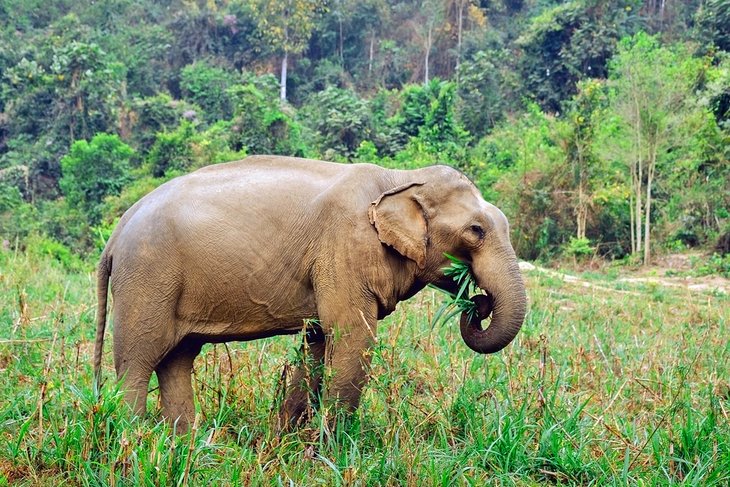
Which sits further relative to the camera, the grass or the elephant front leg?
the elephant front leg

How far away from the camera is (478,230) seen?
13.5ft

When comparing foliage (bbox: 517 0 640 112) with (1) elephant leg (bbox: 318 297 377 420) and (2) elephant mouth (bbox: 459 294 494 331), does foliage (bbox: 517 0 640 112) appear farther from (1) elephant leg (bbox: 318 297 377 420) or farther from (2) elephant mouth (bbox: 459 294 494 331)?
(1) elephant leg (bbox: 318 297 377 420)

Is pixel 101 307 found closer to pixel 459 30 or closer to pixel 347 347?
pixel 347 347

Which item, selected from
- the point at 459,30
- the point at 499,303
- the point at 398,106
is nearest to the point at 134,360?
the point at 499,303

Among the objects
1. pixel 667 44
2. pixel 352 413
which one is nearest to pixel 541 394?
pixel 352 413

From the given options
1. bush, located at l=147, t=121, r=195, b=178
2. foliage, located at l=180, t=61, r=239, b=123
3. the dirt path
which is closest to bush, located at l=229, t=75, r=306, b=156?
bush, located at l=147, t=121, r=195, b=178

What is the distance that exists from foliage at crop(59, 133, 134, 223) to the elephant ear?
1643cm

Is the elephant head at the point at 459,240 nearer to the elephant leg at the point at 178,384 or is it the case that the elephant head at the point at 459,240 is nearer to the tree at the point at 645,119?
the elephant leg at the point at 178,384

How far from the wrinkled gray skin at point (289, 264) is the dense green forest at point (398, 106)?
11.4 ft

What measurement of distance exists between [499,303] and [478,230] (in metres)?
0.39

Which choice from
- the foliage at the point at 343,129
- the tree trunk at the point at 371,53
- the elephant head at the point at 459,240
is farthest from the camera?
the tree trunk at the point at 371,53

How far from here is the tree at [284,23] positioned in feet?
110

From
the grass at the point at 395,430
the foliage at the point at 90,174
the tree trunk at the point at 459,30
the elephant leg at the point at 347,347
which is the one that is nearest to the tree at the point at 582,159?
the foliage at the point at 90,174

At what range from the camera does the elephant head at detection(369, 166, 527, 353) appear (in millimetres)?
3990
